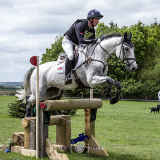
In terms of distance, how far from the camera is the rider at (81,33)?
18.3 ft

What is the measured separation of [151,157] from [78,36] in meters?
3.04

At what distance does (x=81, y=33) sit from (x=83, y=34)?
0.18 ft

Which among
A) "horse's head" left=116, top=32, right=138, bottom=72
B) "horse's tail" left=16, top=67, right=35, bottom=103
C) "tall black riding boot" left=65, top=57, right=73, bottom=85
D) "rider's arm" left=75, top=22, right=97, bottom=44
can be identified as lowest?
"horse's tail" left=16, top=67, right=35, bottom=103

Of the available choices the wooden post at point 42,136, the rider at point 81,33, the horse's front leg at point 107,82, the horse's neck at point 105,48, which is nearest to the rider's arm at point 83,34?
the rider at point 81,33

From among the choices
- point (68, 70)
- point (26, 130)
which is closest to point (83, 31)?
point (68, 70)

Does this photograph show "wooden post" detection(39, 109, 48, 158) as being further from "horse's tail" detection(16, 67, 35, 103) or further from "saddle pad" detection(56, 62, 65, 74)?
"horse's tail" detection(16, 67, 35, 103)

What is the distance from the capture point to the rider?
559 cm

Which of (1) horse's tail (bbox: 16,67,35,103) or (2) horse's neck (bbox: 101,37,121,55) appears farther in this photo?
(1) horse's tail (bbox: 16,67,35,103)

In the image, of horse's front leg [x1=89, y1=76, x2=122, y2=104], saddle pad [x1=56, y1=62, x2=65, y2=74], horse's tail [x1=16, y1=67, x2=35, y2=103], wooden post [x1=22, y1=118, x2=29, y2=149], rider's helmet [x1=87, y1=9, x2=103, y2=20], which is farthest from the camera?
horse's tail [x1=16, y1=67, x2=35, y2=103]

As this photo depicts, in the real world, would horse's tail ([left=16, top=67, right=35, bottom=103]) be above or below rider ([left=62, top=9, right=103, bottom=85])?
below

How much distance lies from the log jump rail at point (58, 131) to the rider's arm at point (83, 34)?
4.11ft

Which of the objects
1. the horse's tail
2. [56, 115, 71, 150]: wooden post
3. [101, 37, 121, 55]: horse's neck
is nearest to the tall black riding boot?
[101, 37, 121, 55]: horse's neck

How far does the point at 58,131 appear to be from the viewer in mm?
6301

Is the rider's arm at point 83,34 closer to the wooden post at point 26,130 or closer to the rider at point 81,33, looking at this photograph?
the rider at point 81,33
